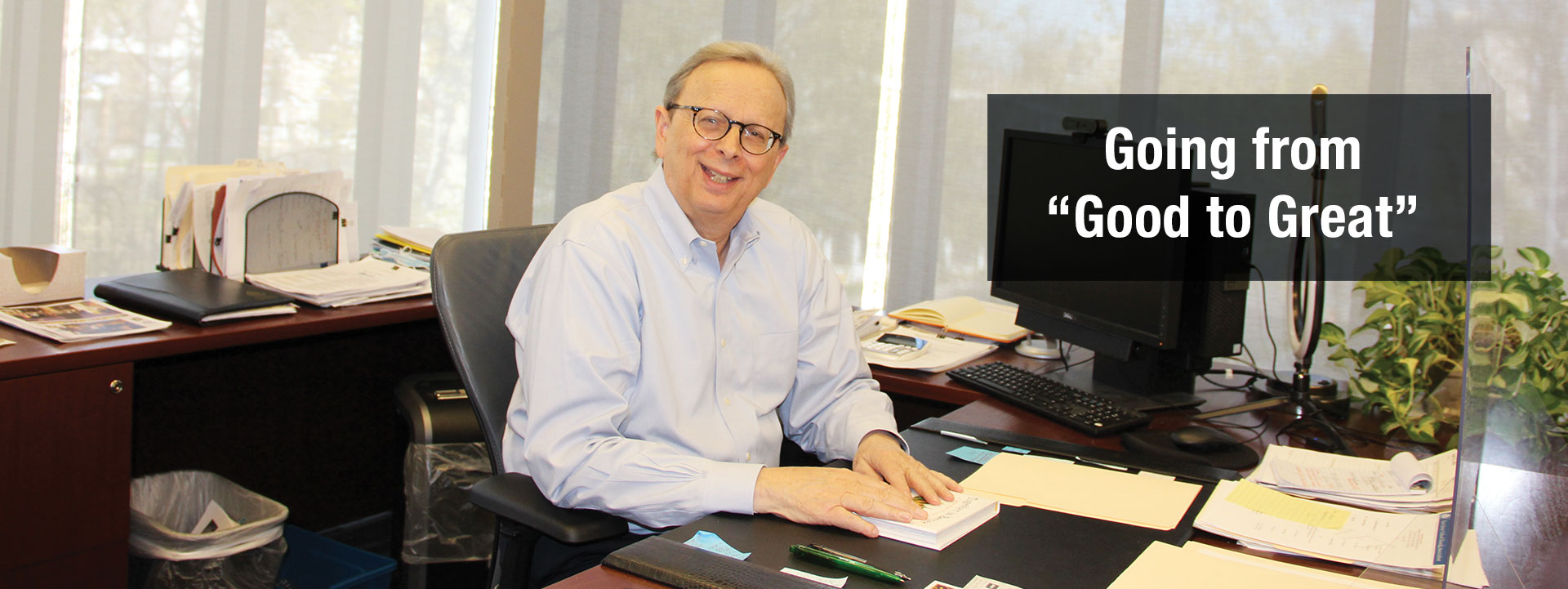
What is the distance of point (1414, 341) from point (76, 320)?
7.10 ft

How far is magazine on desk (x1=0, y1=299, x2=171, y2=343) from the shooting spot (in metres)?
→ 1.79

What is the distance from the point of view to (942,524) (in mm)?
1233

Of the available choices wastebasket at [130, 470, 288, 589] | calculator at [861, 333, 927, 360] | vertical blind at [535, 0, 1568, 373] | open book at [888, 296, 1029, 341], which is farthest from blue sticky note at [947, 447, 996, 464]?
vertical blind at [535, 0, 1568, 373]

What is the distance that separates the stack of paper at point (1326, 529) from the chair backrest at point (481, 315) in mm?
914

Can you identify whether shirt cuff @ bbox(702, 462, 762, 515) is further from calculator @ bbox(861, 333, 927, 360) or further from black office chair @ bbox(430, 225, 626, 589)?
Result: calculator @ bbox(861, 333, 927, 360)

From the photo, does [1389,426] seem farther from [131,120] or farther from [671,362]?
[131,120]

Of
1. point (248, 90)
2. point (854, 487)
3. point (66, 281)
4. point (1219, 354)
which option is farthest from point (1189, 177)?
point (248, 90)

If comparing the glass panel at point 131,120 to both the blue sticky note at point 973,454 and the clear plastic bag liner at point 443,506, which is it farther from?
the blue sticky note at point 973,454

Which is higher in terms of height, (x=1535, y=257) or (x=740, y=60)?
(x=740, y=60)

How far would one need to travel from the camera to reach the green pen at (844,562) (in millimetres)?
1101

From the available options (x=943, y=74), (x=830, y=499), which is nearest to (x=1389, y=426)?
(x=830, y=499)

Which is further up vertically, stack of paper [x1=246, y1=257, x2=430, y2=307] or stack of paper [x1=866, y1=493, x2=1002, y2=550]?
stack of paper [x1=246, y1=257, x2=430, y2=307]

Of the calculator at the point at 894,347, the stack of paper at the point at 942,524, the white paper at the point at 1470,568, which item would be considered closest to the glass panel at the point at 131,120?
the calculator at the point at 894,347

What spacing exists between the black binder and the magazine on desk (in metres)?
0.03
